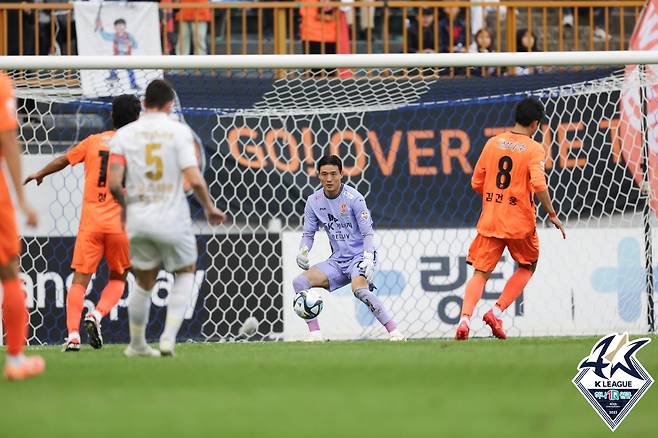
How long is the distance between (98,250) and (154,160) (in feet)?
8.23

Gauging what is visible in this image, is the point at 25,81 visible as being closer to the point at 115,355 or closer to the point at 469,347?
the point at 115,355

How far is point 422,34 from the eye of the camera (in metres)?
16.0

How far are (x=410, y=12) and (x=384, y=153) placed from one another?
340 centimetres

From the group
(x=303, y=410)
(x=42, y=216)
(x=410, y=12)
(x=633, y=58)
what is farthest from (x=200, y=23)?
(x=303, y=410)

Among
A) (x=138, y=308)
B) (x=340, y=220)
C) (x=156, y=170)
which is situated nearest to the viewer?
(x=156, y=170)

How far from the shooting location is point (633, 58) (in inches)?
486

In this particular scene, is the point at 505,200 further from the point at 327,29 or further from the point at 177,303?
the point at 327,29

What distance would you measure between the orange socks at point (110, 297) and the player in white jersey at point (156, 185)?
2.04m

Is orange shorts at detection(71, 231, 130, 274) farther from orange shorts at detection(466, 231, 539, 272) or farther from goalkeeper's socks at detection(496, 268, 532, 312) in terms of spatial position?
goalkeeper's socks at detection(496, 268, 532, 312)

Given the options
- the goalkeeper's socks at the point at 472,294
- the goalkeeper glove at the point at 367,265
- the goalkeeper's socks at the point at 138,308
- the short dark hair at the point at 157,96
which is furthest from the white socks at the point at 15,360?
the goalkeeper's socks at the point at 472,294

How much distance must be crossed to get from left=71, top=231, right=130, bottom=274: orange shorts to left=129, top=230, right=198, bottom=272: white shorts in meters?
2.09

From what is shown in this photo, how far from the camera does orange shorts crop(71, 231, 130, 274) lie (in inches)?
417

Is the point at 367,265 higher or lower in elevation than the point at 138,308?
lower

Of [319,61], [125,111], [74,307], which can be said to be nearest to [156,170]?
[125,111]
